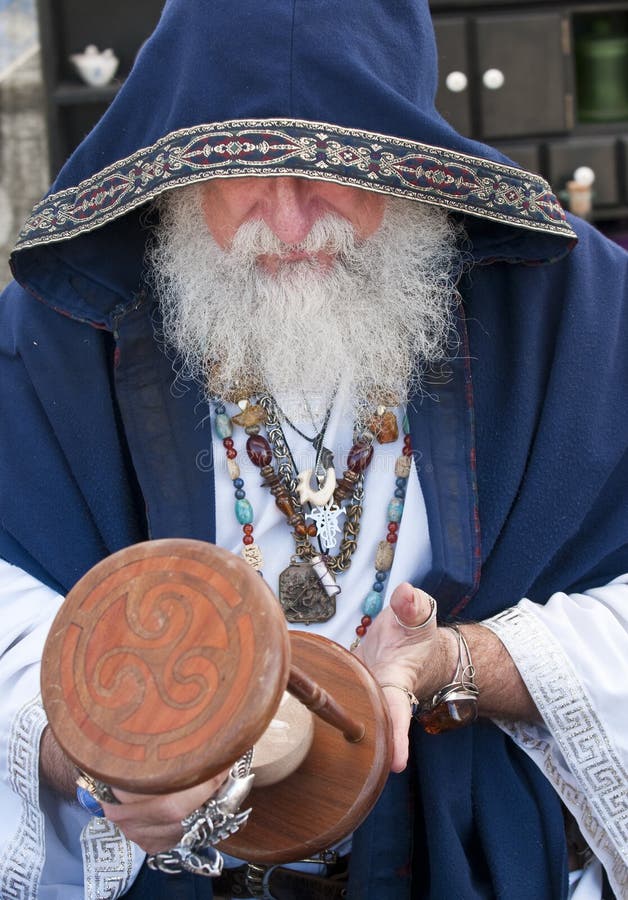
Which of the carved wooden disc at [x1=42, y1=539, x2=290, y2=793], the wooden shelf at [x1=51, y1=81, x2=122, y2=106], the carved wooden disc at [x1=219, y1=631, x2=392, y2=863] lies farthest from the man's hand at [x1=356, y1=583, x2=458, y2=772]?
the wooden shelf at [x1=51, y1=81, x2=122, y2=106]

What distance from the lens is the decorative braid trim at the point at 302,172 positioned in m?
2.14

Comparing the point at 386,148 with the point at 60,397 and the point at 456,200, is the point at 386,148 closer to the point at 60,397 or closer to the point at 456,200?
the point at 456,200

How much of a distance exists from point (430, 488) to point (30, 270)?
0.93 meters

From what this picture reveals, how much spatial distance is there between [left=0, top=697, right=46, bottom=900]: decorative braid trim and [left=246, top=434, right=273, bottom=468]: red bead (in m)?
0.65

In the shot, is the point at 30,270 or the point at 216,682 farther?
the point at 30,270

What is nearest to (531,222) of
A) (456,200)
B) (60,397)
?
(456,200)

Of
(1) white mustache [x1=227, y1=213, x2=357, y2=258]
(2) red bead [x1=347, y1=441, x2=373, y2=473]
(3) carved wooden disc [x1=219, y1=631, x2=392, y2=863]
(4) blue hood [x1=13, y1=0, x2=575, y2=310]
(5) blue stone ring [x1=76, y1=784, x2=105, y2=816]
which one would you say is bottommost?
(5) blue stone ring [x1=76, y1=784, x2=105, y2=816]

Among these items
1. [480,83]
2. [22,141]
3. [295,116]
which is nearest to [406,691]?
[295,116]

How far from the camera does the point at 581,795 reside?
228 cm

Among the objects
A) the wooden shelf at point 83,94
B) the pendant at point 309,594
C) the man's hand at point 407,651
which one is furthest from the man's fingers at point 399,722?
the wooden shelf at point 83,94

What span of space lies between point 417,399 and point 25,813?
113 centimetres

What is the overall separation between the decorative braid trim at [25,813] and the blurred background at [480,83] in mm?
3903

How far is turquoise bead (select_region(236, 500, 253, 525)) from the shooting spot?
7.96 feet

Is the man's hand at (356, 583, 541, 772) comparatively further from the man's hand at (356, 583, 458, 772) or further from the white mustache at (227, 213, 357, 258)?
the white mustache at (227, 213, 357, 258)
